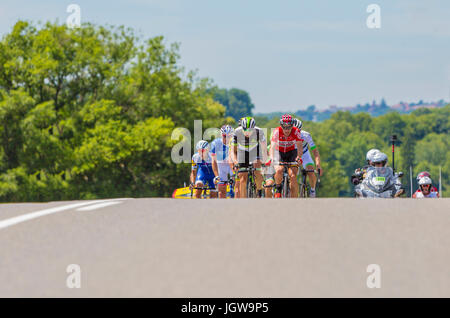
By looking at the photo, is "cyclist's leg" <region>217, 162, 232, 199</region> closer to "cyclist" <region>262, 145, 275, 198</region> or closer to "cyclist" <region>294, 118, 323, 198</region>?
"cyclist" <region>262, 145, 275, 198</region>

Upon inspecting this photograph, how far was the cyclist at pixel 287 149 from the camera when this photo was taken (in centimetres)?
1515

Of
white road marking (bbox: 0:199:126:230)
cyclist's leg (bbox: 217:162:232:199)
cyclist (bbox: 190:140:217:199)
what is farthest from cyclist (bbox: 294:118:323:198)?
white road marking (bbox: 0:199:126:230)

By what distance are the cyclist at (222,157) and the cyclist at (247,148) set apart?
54.8 inches

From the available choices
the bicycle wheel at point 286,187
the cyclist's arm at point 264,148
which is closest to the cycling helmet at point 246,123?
the cyclist's arm at point 264,148

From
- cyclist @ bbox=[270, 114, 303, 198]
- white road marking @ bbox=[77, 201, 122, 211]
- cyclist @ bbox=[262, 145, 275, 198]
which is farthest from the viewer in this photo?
cyclist @ bbox=[262, 145, 275, 198]

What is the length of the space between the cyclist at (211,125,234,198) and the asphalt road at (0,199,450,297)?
5536mm

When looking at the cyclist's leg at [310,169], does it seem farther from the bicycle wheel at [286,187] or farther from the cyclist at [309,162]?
the bicycle wheel at [286,187]

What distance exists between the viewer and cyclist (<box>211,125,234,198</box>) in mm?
16766

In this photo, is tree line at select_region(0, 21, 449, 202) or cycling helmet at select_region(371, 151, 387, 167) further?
tree line at select_region(0, 21, 449, 202)

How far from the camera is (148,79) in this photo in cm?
5934

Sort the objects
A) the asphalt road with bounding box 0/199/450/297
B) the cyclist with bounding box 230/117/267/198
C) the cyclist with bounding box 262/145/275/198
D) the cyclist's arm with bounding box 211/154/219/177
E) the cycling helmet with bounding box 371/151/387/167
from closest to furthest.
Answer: the asphalt road with bounding box 0/199/450/297 → the cycling helmet with bounding box 371/151/387/167 → the cyclist with bounding box 230/117/267/198 → the cyclist with bounding box 262/145/275/198 → the cyclist's arm with bounding box 211/154/219/177
